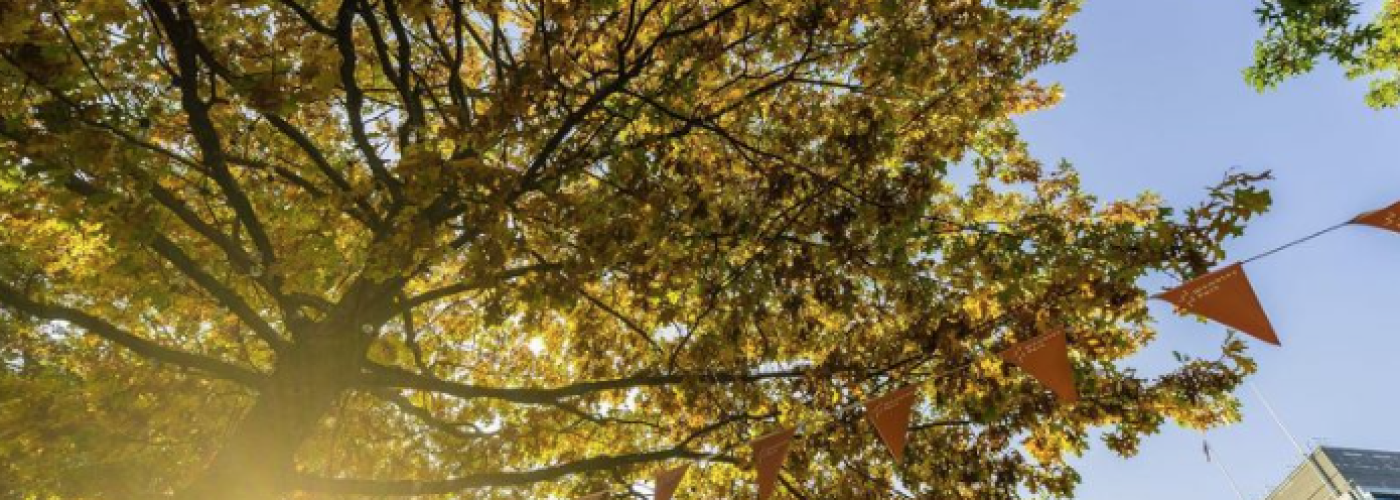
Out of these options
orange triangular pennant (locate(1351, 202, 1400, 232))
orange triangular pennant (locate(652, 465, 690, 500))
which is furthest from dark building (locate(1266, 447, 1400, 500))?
orange triangular pennant (locate(652, 465, 690, 500))

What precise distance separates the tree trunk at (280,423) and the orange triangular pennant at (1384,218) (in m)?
8.55

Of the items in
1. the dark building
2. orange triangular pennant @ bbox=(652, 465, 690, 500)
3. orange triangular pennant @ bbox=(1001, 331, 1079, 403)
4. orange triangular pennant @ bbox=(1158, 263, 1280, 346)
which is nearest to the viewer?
orange triangular pennant @ bbox=(1158, 263, 1280, 346)

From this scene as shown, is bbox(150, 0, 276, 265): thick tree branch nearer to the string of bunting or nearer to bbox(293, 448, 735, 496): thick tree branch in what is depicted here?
bbox(293, 448, 735, 496): thick tree branch

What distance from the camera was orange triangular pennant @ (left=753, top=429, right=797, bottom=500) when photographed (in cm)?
685

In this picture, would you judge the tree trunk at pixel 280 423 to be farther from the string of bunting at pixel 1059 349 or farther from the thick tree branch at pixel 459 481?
the string of bunting at pixel 1059 349

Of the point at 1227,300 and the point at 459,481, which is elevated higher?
the point at 459,481

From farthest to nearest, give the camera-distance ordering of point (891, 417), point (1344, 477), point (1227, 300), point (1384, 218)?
point (1344, 477)
point (891, 417)
point (1227, 300)
point (1384, 218)

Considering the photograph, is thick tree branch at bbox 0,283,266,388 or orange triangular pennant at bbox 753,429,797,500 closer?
thick tree branch at bbox 0,283,266,388

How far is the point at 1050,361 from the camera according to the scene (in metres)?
6.18

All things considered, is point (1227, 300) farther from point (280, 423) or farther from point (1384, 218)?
point (280, 423)


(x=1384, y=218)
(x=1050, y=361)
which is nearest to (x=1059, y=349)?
(x=1050, y=361)

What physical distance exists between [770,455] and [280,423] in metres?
4.59

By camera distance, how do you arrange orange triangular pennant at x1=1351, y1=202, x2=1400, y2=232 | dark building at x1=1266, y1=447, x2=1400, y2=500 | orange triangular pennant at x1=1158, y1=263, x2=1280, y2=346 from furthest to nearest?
dark building at x1=1266, y1=447, x2=1400, y2=500 < orange triangular pennant at x1=1158, y1=263, x2=1280, y2=346 < orange triangular pennant at x1=1351, y1=202, x2=1400, y2=232

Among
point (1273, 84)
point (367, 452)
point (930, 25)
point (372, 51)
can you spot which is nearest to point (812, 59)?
point (930, 25)
